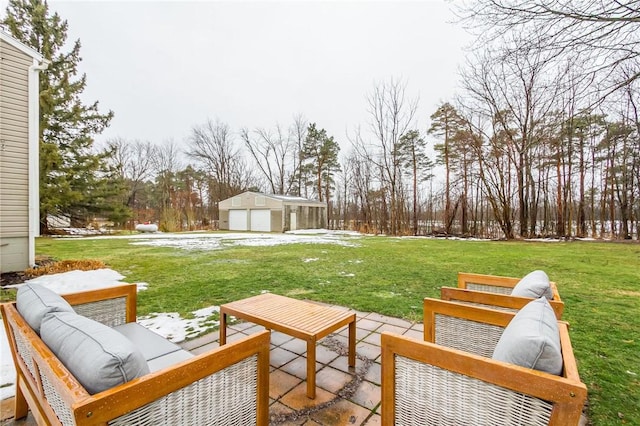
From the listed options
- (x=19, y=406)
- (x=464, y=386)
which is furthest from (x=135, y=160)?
(x=464, y=386)

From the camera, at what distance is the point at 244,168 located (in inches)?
1108

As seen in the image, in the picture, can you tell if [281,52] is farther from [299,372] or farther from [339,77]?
[299,372]

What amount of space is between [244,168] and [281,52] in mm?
15766

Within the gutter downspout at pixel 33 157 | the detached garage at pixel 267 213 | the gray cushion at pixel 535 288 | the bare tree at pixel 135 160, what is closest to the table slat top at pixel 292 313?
the gray cushion at pixel 535 288

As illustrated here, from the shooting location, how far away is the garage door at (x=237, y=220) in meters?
22.9

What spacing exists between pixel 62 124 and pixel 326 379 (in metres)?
18.5

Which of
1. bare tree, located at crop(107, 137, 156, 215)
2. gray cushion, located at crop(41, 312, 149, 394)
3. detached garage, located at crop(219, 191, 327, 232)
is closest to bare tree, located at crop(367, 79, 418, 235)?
detached garage, located at crop(219, 191, 327, 232)

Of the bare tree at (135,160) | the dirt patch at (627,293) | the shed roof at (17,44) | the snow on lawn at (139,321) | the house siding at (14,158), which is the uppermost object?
the bare tree at (135,160)

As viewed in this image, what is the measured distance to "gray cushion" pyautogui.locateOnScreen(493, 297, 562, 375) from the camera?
0.96 metres

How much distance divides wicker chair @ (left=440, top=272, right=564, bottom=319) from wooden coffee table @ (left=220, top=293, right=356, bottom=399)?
2.66 ft

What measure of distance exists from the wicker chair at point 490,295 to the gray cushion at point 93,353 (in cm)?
197

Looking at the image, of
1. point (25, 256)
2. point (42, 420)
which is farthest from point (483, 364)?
point (25, 256)

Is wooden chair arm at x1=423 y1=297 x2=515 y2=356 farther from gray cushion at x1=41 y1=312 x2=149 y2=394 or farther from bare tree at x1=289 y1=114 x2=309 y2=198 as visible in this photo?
bare tree at x1=289 y1=114 x2=309 y2=198

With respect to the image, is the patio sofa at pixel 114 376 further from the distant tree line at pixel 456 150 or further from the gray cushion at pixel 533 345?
the distant tree line at pixel 456 150
